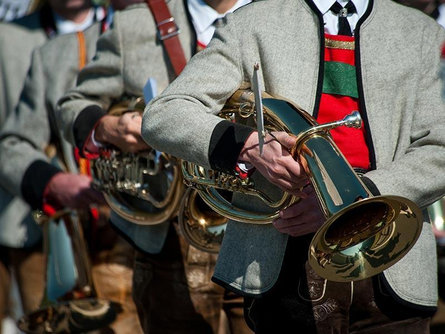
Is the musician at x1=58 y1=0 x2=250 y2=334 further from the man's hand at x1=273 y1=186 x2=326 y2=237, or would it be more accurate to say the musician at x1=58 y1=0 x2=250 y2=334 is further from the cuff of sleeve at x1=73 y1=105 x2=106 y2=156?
the man's hand at x1=273 y1=186 x2=326 y2=237

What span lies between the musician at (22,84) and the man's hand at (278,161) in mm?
2328

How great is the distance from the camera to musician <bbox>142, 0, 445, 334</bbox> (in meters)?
3.05

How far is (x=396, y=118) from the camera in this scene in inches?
123

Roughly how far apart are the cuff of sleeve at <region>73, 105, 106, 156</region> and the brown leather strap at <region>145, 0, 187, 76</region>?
38 centimetres

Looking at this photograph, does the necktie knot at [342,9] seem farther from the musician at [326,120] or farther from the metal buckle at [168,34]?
the metal buckle at [168,34]

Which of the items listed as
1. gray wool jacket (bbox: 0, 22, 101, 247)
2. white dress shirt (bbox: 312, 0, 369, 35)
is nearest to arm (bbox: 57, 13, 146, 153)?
gray wool jacket (bbox: 0, 22, 101, 247)

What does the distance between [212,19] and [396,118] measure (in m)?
1.12

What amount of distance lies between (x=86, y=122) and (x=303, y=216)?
55.6 inches

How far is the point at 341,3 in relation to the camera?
318 centimetres

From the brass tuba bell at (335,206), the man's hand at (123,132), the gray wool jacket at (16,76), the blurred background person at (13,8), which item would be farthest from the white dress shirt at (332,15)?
the blurred background person at (13,8)

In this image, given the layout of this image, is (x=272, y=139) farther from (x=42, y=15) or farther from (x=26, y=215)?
(x=42, y=15)

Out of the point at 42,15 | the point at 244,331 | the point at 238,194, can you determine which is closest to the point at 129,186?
the point at 244,331

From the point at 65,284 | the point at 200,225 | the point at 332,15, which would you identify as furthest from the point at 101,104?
the point at 332,15

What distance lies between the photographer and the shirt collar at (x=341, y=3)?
3.14 meters
